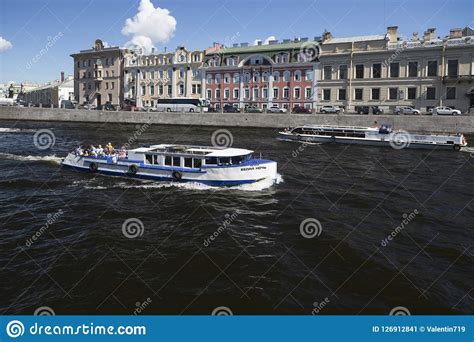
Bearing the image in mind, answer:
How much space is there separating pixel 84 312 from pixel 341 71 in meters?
66.7

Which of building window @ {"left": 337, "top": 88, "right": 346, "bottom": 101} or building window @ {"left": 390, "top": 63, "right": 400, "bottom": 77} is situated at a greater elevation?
building window @ {"left": 390, "top": 63, "right": 400, "bottom": 77}

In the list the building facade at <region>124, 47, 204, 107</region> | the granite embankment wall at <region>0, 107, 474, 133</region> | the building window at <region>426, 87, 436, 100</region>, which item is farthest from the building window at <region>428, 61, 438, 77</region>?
the building facade at <region>124, 47, 204, 107</region>

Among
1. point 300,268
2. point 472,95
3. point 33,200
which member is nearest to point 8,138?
point 33,200

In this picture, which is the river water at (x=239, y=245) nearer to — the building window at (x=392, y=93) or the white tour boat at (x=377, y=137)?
the white tour boat at (x=377, y=137)

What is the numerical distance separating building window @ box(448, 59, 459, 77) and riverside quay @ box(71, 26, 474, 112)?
0.13 m

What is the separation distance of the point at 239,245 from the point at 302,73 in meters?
64.8

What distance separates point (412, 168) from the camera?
3369cm

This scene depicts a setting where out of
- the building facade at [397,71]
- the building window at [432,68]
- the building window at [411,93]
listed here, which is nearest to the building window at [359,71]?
the building facade at [397,71]

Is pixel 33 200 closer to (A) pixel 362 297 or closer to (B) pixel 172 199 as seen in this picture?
(B) pixel 172 199

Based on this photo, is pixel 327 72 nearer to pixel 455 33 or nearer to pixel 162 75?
pixel 455 33

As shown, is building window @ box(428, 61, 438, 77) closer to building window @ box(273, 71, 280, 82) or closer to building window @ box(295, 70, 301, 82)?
building window @ box(295, 70, 301, 82)

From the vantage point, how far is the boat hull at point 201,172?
2573cm

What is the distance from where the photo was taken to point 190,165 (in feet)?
88.5

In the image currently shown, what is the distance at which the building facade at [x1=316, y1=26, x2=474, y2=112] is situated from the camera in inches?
2466
